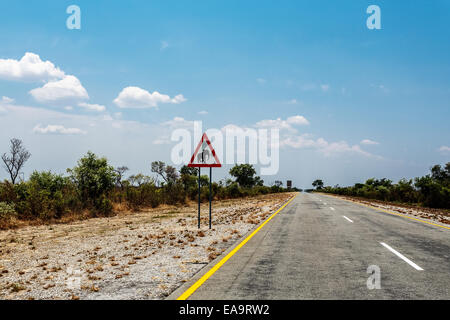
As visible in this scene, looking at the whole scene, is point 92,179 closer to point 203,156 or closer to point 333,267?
point 203,156

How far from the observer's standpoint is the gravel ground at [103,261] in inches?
203

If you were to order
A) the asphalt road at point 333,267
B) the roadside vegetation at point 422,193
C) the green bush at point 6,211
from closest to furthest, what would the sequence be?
the asphalt road at point 333,267 → the green bush at point 6,211 → the roadside vegetation at point 422,193

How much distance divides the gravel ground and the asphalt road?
37.3 inches

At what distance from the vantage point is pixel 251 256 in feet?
24.2

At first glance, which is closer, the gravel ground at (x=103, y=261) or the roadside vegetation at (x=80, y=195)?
the gravel ground at (x=103, y=261)

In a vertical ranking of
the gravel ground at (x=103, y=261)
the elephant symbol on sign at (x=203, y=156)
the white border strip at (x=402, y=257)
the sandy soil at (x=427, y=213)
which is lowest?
the sandy soil at (x=427, y=213)

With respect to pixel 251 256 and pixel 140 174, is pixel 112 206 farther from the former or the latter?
pixel 251 256

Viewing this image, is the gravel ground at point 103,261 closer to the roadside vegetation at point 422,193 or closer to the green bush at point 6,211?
the green bush at point 6,211

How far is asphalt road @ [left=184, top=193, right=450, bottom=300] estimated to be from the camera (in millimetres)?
4727

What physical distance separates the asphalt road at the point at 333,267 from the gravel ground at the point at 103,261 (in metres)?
0.95

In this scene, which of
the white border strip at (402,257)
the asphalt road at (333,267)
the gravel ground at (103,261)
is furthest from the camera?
the white border strip at (402,257)

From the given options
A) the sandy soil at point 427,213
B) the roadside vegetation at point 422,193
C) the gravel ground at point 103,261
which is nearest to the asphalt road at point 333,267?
the gravel ground at point 103,261

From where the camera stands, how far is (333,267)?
6246 mm
